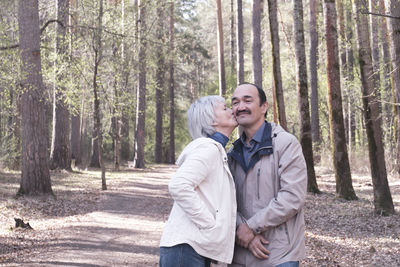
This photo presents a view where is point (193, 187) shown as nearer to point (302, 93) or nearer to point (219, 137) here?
point (219, 137)

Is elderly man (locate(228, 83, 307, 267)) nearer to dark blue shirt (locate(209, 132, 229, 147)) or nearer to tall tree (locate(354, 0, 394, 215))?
dark blue shirt (locate(209, 132, 229, 147))

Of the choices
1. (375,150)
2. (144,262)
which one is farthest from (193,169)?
(375,150)

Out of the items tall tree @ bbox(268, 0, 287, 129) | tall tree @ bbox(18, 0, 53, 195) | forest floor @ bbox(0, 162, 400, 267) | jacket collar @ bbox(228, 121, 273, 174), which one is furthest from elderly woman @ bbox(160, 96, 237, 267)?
tall tree @ bbox(268, 0, 287, 129)

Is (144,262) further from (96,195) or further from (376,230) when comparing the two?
(96,195)

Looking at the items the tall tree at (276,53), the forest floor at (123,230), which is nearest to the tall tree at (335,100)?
the forest floor at (123,230)

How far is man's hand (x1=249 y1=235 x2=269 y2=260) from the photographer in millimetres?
3150

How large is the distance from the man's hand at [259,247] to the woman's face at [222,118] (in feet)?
2.56

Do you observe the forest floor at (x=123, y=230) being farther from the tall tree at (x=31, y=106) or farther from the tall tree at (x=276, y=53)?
the tall tree at (x=276, y=53)

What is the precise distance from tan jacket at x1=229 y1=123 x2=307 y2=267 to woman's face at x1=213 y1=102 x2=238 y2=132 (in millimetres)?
323

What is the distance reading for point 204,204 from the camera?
297 centimetres

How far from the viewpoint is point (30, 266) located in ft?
23.0

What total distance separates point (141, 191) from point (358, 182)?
331 inches

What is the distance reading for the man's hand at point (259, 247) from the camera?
10.3ft

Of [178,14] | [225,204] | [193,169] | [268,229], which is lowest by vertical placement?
[268,229]
